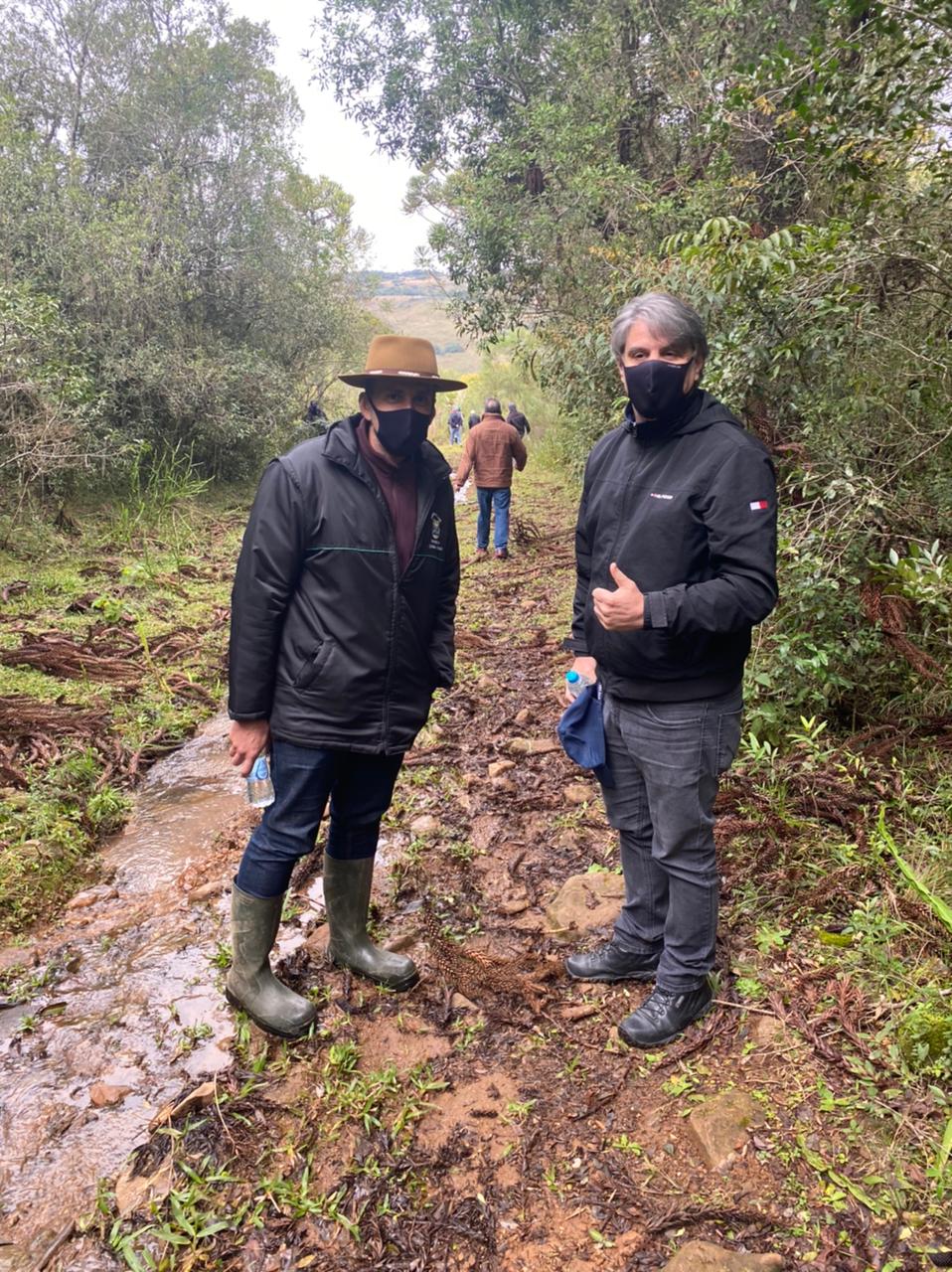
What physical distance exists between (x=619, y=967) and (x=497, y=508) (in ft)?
25.2

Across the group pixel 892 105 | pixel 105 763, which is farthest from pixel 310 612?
pixel 892 105

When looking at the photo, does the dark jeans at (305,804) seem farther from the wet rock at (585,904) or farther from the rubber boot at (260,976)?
the wet rock at (585,904)

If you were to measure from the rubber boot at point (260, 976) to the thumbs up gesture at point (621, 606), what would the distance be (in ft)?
4.70

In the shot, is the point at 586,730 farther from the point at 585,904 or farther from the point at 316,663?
the point at 585,904

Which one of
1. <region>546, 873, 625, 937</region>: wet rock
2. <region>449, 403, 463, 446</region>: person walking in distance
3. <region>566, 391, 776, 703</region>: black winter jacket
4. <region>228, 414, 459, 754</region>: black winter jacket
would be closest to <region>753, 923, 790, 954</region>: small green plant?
<region>546, 873, 625, 937</region>: wet rock

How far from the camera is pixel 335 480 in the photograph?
239 cm

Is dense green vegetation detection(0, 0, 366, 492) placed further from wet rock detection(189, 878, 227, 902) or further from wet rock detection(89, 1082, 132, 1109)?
wet rock detection(89, 1082, 132, 1109)

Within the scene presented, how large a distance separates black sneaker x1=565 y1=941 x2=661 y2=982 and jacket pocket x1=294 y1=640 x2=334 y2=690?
1.44m

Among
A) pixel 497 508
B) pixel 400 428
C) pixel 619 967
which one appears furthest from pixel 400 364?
pixel 497 508

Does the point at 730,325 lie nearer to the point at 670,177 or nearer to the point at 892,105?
the point at 892,105

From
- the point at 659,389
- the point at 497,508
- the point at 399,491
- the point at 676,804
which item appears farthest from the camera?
the point at 497,508

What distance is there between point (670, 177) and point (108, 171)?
11.9m

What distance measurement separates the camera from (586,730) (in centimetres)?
257

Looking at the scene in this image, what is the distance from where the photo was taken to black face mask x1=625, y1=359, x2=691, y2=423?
219 centimetres
